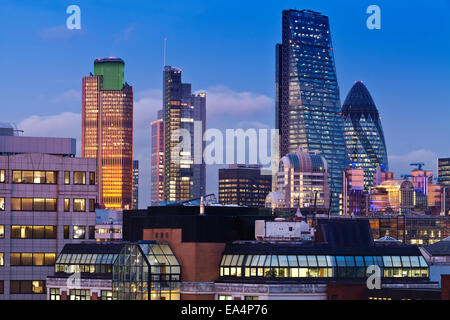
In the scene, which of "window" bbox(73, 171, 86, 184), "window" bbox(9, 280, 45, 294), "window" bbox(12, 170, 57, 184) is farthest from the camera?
"window" bbox(73, 171, 86, 184)

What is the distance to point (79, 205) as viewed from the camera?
129m

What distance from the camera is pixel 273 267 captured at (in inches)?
4353

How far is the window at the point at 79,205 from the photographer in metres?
128

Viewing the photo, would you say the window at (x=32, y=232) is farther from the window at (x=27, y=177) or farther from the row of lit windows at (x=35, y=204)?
the window at (x=27, y=177)

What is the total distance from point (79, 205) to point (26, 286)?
13641mm

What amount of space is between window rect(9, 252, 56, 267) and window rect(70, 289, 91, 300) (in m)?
7.56

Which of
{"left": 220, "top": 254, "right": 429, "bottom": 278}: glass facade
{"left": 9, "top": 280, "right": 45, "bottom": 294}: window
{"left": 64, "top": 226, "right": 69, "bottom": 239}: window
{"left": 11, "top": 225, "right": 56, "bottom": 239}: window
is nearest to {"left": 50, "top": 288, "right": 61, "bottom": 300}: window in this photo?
{"left": 9, "top": 280, "right": 45, "bottom": 294}: window

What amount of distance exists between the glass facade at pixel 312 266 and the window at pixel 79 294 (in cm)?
1900

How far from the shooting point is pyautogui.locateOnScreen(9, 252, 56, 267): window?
12469cm

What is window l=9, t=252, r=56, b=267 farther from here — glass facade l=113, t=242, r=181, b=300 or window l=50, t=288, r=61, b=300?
glass facade l=113, t=242, r=181, b=300

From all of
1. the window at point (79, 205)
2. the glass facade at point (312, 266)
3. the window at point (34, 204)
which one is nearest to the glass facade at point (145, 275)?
the glass facade at point (312, 266)

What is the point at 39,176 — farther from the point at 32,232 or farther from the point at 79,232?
the point at 79,232
